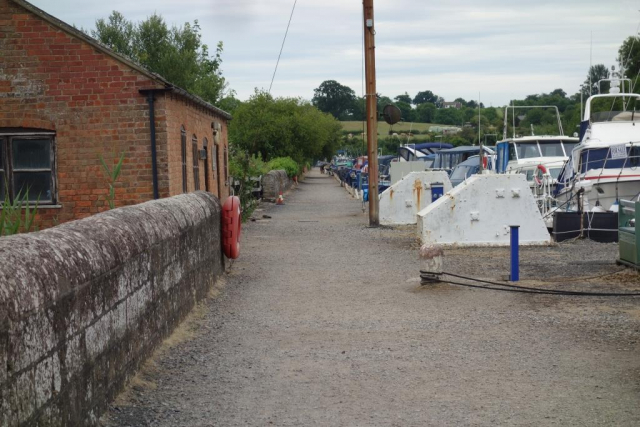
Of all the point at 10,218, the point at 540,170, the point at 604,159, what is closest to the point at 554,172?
the point at 540,170

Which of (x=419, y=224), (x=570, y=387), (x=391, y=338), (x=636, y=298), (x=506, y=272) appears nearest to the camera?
(x=570, y=387)

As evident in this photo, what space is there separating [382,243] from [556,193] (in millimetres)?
6075

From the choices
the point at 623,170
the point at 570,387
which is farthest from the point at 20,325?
the point at 623,170

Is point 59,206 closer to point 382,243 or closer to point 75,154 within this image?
point 75,154

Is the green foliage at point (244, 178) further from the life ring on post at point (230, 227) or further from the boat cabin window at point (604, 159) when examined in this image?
the life ring on post at point (230, 227)

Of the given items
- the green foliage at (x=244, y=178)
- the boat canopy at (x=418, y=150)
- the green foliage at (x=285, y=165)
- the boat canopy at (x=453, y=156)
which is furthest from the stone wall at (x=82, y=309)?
the green foliage at (x=285, y=165)

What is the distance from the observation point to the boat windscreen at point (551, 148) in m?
26.8

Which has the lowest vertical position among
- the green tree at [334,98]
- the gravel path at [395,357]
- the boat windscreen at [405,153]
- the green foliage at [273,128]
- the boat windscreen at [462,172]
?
the gravel path at [395,357]

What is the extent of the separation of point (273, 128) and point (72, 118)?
44741 millimetres

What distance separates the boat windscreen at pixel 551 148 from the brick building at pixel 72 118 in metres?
14.8

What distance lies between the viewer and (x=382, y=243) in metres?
18.3

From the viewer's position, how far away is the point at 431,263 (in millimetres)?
11758

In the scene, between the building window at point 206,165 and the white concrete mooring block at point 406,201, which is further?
the white concrete mooring block at point 406,201

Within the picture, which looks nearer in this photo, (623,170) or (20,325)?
(20,325)
